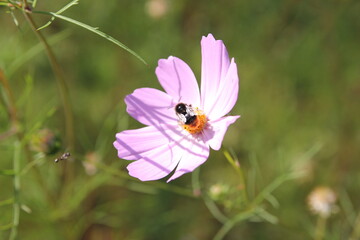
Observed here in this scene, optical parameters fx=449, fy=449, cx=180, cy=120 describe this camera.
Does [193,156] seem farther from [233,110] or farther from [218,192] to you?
[233,110]

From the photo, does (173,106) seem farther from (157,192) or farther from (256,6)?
(256,6)

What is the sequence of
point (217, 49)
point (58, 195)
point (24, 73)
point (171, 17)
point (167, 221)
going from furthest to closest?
point (24, 73) < point (171, 17) < point (58, 195) < point (167, 221) < point (217, 49)

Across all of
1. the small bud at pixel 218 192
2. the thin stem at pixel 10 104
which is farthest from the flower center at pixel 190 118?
the thin stem at pixel 10 104

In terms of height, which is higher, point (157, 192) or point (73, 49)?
point (73, 49)

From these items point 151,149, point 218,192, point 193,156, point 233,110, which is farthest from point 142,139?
point 233,110

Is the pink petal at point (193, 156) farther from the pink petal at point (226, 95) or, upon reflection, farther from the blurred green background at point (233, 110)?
the blurred green background at point (233, 110)

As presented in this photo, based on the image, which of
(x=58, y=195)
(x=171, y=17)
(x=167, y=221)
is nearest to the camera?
(x=167, y=221)

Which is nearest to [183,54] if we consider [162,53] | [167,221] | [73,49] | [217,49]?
[162,53]
